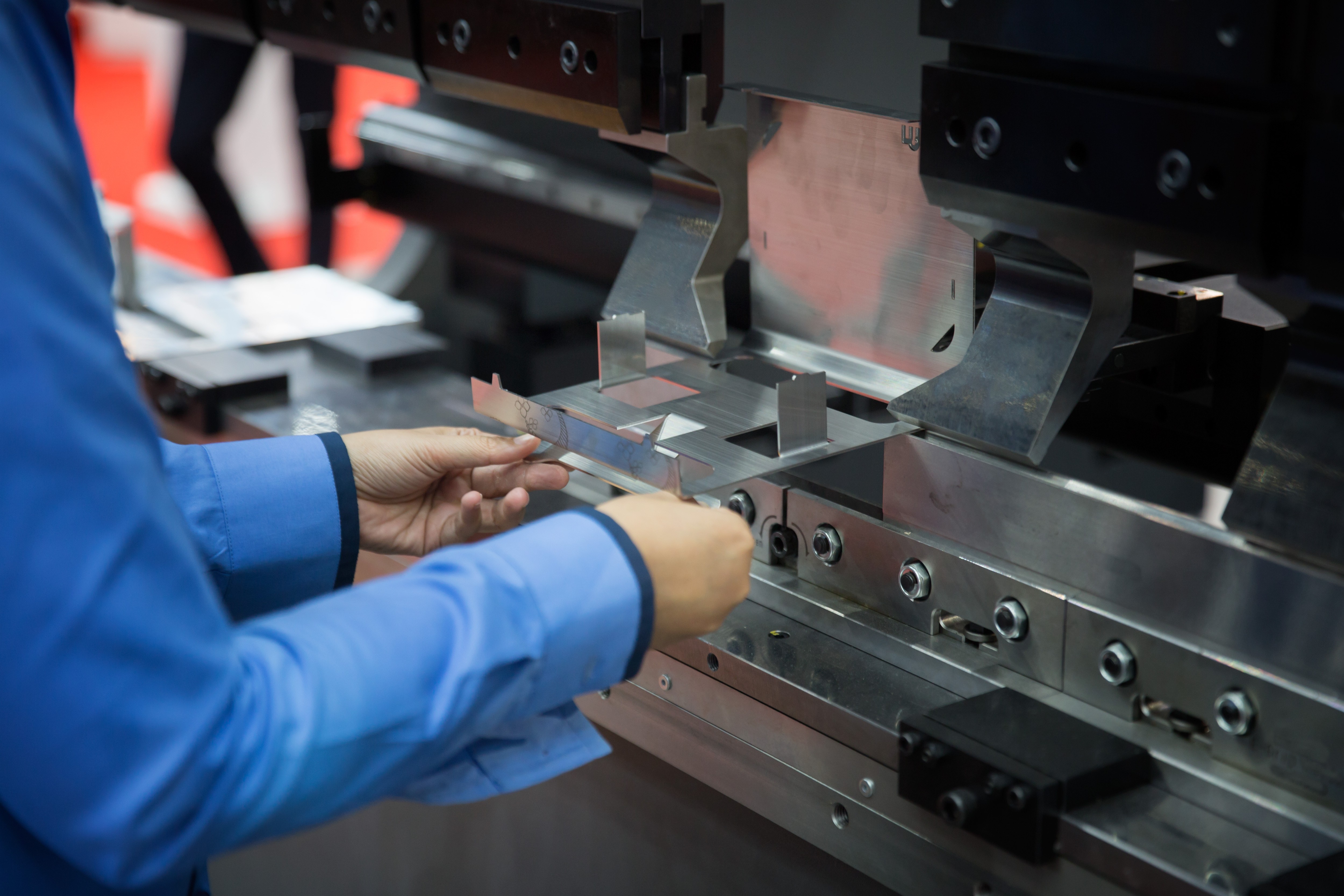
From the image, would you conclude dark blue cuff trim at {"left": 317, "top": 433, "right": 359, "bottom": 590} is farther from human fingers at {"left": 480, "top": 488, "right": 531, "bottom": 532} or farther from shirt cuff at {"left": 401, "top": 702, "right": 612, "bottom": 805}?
shirt cuff at {"left": 401, "top": 702, "right": 612, "bottom": 805}

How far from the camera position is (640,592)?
2.48ft

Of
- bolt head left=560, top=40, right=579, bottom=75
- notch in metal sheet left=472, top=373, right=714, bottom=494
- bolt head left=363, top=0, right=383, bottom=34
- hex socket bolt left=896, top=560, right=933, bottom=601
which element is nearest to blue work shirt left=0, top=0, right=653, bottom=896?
notch in metal sheet left=472, top=373, right=714, bottom=494

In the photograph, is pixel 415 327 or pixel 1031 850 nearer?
pixel 1031 850

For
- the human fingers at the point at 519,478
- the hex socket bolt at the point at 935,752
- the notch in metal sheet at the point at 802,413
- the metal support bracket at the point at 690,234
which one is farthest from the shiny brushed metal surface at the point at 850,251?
the hex socket bolt at the point at 935,752

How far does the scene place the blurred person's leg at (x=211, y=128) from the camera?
281 cm

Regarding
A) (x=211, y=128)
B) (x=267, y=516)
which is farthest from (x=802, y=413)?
(x=211, y=128)

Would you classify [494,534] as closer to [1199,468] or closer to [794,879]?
[794,879]

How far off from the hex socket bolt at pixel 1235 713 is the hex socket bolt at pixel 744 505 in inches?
15.8

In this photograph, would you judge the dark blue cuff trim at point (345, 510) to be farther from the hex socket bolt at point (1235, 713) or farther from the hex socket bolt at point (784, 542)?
the hex socket bolt at point (1235, 713)

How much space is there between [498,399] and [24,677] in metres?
0.51

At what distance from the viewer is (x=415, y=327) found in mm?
1670

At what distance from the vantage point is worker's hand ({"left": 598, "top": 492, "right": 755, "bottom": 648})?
78 centimetres

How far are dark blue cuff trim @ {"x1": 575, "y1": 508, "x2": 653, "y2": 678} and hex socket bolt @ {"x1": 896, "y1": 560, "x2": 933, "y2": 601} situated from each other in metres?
0.26

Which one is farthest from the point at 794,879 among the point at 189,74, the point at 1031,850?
the point at 189,74
